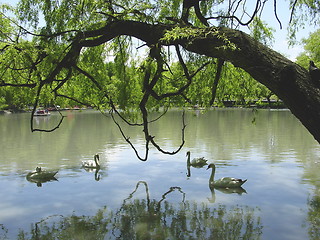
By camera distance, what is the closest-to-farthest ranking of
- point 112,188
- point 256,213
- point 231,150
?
point 256,213 → point 112,188 → point 231,150

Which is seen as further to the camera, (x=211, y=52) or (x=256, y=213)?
(x=256, y=213)

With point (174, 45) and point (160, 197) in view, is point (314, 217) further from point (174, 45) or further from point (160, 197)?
point (174, 45)

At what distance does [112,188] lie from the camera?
36.0 feet

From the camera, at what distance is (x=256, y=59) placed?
3432 millimetres

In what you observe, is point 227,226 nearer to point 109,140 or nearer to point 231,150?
point 231,150

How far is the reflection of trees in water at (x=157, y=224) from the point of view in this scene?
Result: 7129mm

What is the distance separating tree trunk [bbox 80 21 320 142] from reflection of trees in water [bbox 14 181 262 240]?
421 centimetres

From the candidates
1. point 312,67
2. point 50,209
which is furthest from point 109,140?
point 312,67

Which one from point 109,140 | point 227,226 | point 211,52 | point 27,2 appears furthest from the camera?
point 109,140

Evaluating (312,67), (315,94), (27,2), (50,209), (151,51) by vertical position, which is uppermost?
(27,2)

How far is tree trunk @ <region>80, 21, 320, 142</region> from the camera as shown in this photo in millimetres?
3130

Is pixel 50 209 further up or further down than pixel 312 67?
further down

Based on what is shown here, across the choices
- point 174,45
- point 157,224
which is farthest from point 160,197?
point 174,45

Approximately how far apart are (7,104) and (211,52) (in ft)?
222
